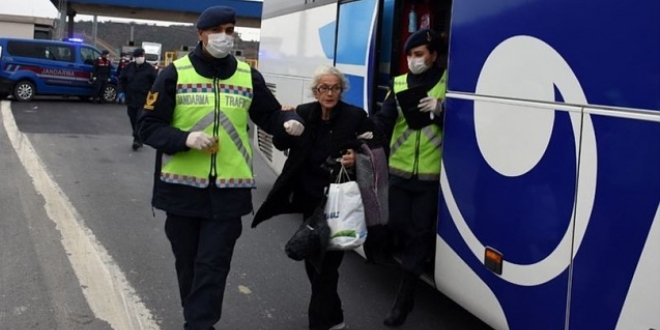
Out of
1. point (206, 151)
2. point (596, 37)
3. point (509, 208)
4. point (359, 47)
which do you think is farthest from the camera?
point (359, 47)

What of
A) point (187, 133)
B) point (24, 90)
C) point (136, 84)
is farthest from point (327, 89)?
point (24, 90)

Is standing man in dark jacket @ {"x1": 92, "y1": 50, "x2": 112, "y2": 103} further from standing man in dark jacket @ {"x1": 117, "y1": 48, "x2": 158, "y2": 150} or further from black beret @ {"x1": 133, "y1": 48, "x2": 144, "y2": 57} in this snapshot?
black beret @ {"x1": 133, "y1": 48, "x2": 144, "y2": 57}

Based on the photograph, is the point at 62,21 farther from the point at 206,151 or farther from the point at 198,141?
the point at 198,141

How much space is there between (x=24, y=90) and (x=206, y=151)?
62.3 feet

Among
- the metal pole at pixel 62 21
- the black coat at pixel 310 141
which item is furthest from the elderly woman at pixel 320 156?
the metal pole at pixel 62 21

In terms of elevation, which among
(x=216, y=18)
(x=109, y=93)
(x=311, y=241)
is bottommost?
(x=311, y=241)

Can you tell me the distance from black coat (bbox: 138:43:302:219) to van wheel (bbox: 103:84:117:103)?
19.2m

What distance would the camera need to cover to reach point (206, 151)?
392 cm

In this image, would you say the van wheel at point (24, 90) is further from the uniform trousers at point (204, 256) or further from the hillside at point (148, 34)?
the hillside at point (148, 34)

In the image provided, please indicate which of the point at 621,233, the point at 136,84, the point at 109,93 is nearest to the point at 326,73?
the point at 621,233

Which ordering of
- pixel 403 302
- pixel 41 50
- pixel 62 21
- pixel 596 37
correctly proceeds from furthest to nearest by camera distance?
pixel 62 21, pixel 41 50, pixel 403 302, pixel 596 37

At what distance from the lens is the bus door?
536 cm

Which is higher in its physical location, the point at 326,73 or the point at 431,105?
the point at 326,73

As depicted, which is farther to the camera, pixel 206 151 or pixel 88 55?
pixel 88 55
